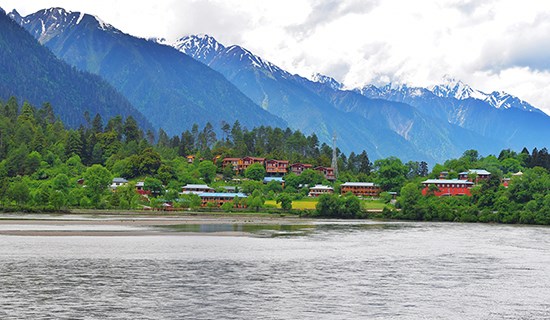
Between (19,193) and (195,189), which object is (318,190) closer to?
(195,189)

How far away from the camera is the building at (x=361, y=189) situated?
18312 centimetres

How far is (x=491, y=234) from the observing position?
101 metres

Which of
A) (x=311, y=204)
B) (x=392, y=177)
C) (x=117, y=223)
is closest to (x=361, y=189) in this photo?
(x=392, y=177)

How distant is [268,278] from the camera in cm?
5297

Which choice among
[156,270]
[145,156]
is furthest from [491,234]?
[145,156]

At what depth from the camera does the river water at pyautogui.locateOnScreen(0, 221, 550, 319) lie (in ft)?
135

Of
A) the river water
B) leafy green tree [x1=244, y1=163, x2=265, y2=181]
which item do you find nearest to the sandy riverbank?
the river water

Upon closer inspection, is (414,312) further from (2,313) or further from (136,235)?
(136,235)

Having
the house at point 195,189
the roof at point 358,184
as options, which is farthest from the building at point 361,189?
the house at point 195,189

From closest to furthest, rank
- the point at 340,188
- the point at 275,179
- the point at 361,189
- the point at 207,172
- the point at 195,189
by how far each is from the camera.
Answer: the point at 195,189
the point at 361,189
the point at 207,172
the point at 340,188
the point at 275,179

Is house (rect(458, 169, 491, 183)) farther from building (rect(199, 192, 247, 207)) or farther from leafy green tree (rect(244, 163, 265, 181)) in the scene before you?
building (rect(199, 192, 247, 207))

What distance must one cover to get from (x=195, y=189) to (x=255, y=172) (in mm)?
34688

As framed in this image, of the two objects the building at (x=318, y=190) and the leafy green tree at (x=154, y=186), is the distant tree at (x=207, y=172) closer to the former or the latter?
the building at (x=318, y=190)

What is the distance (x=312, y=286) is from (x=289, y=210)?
94.9 metres
